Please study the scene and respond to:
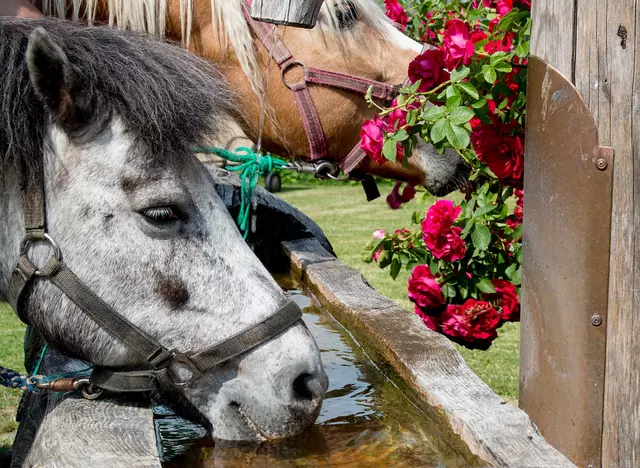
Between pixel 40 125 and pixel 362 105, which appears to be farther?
pixel 362 105

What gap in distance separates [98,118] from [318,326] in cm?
134

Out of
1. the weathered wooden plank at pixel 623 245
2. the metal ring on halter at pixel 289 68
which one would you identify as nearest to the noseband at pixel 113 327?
the weathered wooden plank at pixel 623 245

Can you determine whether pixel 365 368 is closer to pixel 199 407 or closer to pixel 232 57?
pixel 199 407

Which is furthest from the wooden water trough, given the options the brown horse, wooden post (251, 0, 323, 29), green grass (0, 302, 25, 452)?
green grass (0, 302, 25, 452)

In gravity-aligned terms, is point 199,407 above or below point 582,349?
below

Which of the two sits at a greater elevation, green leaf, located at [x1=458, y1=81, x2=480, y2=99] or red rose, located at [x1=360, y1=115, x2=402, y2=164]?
green leaf, located at [x1=458, y1=81, x2=480, y2=99]

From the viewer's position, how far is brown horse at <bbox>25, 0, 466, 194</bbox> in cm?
341

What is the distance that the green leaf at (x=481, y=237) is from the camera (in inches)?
106

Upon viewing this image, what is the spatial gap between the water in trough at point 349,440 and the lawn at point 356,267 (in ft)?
5.70

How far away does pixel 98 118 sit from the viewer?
6.78ft

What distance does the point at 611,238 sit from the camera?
1762mm

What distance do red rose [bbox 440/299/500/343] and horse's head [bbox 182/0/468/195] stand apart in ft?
2.40

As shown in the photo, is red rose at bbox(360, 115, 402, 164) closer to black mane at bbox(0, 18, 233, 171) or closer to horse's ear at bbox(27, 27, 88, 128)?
black mane at bbox(0, 18, 233, 171)

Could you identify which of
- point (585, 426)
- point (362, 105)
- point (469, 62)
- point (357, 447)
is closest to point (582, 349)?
point (585, 426)
